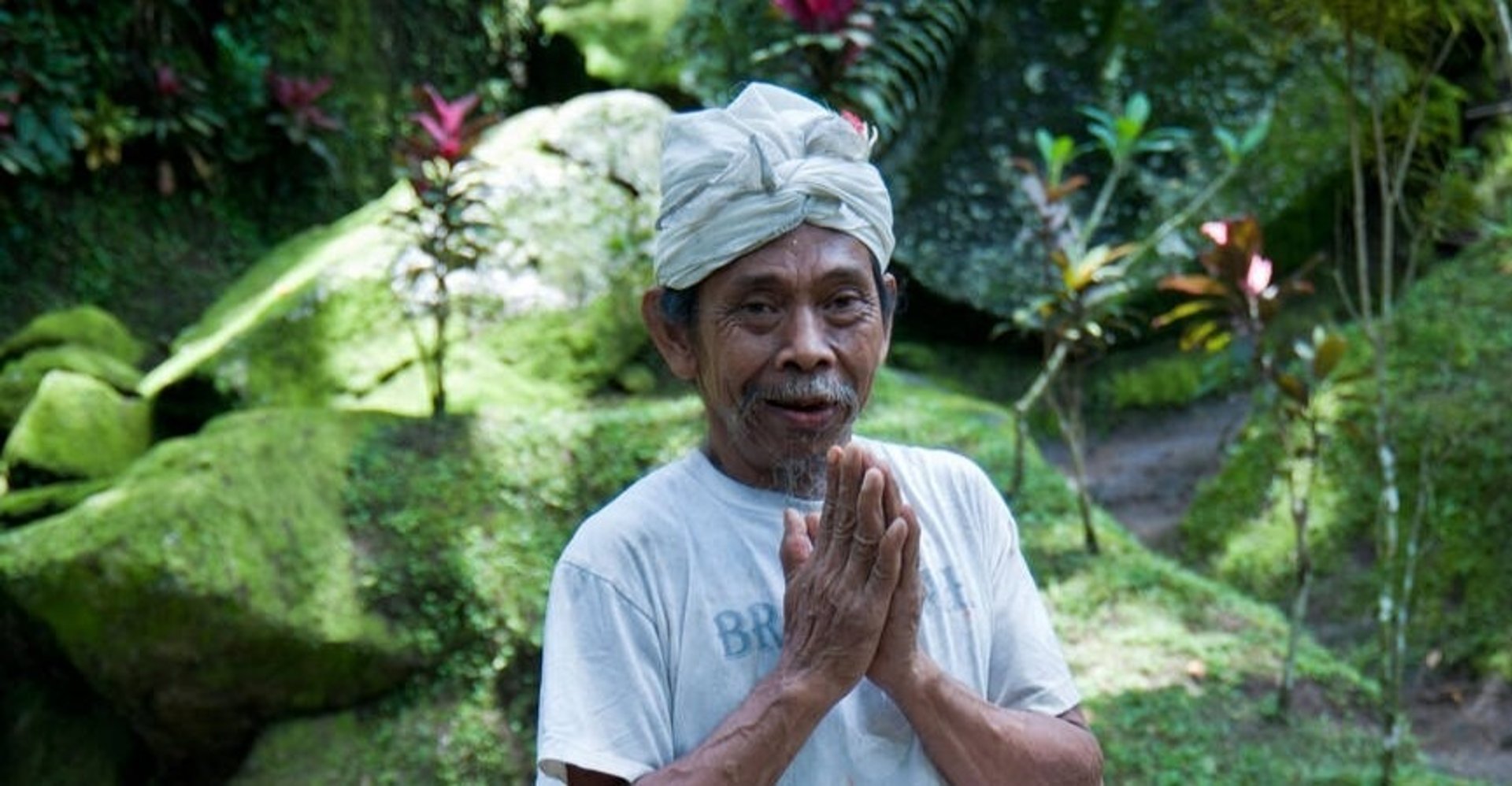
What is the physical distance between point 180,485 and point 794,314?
3.75 m

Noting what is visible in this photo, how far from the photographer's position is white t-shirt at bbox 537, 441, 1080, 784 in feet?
6.43

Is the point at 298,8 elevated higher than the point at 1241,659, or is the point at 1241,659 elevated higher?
the point at 298,8

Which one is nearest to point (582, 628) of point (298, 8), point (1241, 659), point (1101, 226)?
point (1241, 659)

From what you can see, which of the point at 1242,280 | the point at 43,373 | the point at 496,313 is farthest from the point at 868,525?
the point at 43,373

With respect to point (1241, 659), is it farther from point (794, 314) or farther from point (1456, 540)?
point (794, 314)

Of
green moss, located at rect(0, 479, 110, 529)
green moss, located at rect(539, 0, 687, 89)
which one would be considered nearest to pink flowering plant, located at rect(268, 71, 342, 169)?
green moss, located at rect(539, 0, 687, 89)

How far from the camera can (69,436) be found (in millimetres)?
6316

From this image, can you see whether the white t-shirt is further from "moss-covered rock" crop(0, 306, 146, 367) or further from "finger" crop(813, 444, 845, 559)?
"moss-covered rock" crop(0, 306, 146, 367)

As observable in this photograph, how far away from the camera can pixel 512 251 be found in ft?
23.6

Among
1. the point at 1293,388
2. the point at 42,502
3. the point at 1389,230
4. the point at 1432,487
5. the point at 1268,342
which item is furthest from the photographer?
the point at 1432,487

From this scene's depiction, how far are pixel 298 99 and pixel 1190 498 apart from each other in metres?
5.15

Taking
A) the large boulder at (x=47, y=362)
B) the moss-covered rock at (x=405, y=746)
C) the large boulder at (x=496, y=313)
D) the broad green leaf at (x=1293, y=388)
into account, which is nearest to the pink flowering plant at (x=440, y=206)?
the large boulder at (x=496, y=313)

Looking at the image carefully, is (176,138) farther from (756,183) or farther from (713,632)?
(713,632)

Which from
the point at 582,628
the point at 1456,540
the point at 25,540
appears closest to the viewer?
the point at 582,628
